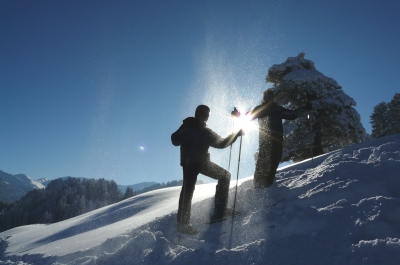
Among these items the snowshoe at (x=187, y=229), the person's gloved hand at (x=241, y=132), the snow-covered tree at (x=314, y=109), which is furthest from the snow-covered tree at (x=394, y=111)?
the snowshoe at (x=187, y=229)

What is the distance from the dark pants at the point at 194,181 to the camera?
434cm

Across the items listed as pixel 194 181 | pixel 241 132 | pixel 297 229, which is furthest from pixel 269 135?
pixel 297 229

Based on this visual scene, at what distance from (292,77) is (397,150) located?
10.4 meters

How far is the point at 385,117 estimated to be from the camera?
89.8 ft

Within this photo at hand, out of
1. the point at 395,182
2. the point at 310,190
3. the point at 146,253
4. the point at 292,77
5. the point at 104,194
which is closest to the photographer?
the point at 146,253

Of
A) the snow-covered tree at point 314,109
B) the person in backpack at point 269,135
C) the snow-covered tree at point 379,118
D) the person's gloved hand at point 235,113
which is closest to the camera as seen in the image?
the person in backpack at point 269,135

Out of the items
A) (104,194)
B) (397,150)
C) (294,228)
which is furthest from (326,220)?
(104,194)

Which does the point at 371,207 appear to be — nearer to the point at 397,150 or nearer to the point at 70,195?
the point at 397,150

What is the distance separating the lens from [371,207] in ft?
10.2

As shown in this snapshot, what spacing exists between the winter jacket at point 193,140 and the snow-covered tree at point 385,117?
26.5 m

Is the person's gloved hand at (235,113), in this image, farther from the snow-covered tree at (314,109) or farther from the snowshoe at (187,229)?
the snow-covered tree at (314,109)

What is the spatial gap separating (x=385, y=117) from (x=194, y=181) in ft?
102

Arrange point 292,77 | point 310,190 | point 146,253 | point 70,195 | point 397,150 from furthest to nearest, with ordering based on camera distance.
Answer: point 70,195, point 292,77, point 397,150, point 310,190, point 146,253

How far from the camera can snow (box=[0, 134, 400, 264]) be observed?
263 centimetres
